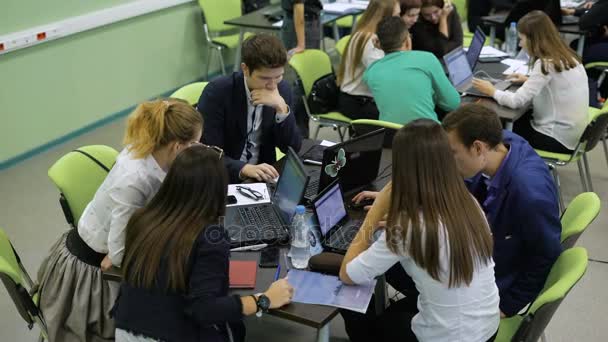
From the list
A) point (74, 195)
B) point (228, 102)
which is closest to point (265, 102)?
point (228, 102)

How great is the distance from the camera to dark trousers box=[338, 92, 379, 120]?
433 centimetres

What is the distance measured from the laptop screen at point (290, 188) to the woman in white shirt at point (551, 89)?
5.85 feet

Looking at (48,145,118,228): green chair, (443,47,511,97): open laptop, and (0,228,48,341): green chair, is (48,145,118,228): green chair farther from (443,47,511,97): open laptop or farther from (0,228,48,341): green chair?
(443,47,511,97): open laptop

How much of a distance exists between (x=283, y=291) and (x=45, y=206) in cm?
277

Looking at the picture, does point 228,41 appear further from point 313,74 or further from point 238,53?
point 313,74

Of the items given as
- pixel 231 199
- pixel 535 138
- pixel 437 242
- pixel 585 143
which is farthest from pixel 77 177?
pixel 585 143

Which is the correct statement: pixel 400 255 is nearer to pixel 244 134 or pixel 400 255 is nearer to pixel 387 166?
pixel 387 166

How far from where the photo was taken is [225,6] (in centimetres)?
638

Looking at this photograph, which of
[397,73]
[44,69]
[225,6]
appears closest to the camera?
[397,73]

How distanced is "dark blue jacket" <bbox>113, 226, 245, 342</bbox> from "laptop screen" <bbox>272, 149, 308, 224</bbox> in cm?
51

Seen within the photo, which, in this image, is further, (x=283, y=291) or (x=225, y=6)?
(x=225, y=6)

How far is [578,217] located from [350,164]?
2.97 feet

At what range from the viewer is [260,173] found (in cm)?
288

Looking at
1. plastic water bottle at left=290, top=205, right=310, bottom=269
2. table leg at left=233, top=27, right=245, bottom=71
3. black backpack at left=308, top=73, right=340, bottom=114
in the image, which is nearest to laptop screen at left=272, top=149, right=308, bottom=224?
plastic water bottle at left=290, top=205, right=310, bottom=269
